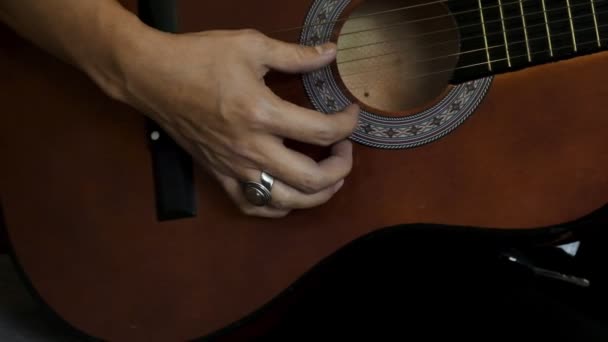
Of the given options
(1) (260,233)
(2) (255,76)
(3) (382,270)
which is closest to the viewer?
(2) (255,76)

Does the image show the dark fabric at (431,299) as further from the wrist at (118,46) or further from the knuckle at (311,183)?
the wrist at (118,46)

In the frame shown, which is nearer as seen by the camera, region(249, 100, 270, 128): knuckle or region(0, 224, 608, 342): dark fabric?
region(249, 100, 270, 128): knuckle

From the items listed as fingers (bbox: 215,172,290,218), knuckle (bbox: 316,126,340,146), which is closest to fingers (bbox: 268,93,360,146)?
knuckle (bbox: 316,126,340,146)

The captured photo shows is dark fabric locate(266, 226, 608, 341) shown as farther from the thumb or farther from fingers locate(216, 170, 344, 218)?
the thumb

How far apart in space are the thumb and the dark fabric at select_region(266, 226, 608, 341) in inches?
10.5

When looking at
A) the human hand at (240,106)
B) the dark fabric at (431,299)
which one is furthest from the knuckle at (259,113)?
the dark fabric at (431,299)

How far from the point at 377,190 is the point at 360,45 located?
0.73 ft

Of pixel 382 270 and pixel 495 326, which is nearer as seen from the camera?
pixel 495 326

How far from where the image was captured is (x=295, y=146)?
80cm

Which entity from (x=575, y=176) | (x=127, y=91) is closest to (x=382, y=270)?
(x=575, y=176)

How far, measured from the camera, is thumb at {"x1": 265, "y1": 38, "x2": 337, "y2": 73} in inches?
27.8

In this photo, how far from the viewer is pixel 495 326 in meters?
0.80

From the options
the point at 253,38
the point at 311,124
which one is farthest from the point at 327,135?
the point at 253,38

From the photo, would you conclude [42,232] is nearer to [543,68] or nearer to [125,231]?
[125,231]
